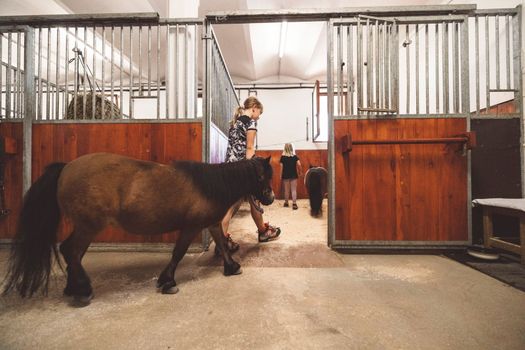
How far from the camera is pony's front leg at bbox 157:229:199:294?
1600mm

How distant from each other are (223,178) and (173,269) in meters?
0.71

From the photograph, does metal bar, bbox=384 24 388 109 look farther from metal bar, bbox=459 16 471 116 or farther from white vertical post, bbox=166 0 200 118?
white vertical post, bbox=166 0 200 118

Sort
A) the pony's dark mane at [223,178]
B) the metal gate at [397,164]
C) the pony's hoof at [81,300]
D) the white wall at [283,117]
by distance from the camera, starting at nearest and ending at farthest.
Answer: the pony's hoof at [81,300], the pony's dark mane at [223,178], the metal gate at [397,164], the white wall at [283,117]

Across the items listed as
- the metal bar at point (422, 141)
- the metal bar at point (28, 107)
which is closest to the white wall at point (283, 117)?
the metal bar at point (422, 141)

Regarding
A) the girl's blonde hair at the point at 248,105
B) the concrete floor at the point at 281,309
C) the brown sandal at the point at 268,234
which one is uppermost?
the girl's blonde hair at the point at 248,105

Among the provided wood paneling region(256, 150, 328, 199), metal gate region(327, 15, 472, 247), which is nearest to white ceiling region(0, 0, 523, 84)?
metal gate region(327, 15, 472, 247)

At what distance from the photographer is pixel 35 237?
1486mm

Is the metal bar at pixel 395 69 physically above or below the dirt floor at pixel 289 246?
above

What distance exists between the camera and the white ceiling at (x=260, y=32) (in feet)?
14.4

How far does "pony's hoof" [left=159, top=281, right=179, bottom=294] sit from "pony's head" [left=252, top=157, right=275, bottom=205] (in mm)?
845

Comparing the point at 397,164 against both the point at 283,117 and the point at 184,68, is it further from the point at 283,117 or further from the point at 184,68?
the point at 283,117

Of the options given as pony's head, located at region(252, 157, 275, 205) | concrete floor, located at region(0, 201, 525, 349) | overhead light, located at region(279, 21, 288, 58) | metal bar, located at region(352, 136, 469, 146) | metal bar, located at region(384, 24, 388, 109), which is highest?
overhead light, located at region(279, 21, 288, 58)

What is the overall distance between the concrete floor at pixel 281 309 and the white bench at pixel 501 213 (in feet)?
1.37

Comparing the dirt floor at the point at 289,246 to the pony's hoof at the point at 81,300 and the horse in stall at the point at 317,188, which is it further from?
the pony's hoof at the point at 81,300
